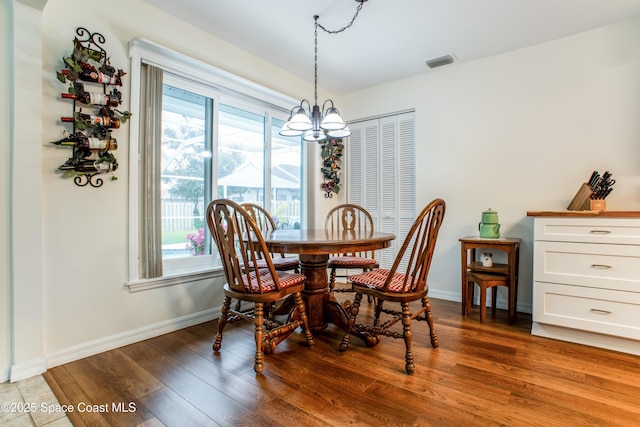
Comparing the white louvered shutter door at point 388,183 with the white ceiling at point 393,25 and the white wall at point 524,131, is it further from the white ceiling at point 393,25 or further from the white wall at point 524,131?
the white ceiling at point 393,25

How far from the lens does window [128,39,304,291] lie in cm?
226

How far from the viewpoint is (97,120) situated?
6.40 feet

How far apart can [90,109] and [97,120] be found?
0.33 feet

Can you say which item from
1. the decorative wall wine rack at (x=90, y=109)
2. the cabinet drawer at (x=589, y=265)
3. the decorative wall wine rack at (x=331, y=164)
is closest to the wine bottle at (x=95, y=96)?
the decorative wall wine rack at (x=90, y=109)

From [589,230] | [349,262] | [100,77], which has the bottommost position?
[349,262]

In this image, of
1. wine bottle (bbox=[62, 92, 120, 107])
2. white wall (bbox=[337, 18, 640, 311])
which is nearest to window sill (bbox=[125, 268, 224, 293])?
wine bottle (bbox=[62, 92, 120, 107])

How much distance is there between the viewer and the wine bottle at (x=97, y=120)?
1.88m

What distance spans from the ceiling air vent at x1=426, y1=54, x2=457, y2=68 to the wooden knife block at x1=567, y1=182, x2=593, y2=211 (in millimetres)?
1634

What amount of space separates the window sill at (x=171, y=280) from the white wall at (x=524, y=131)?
2.31 meters

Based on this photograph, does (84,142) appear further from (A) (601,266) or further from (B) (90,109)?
(A) (601,266)

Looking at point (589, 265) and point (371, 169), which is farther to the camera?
point (371, 169)

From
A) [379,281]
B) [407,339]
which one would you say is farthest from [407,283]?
[407,339]

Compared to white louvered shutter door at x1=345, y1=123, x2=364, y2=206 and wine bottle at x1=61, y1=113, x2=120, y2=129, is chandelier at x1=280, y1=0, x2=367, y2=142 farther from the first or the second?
white louvered shutter door at x1=345, y1=123, x2=364, y2=206

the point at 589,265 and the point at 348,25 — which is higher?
the point at 348,25
